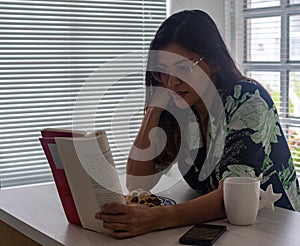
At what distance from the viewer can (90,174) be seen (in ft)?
3.92

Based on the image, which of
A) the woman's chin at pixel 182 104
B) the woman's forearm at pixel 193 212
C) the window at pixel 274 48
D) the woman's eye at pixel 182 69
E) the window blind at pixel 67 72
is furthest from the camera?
the window at pixel 274 48

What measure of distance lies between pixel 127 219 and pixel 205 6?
2080 millimetres

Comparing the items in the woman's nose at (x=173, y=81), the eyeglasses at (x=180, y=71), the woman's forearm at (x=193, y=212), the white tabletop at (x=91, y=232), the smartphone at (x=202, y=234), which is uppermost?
the eyeglasses at (x=180, y=71)

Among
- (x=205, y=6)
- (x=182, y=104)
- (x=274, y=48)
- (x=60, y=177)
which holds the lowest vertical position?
(x=60, y=177)

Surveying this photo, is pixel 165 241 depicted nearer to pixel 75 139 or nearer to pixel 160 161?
pixel 75 139

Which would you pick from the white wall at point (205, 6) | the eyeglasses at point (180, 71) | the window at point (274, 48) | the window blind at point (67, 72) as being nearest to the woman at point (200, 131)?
the eyeglasses at point (180, 71)

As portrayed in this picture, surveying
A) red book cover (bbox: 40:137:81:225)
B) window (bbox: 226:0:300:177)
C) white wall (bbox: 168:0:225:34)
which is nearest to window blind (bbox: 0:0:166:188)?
white wall (bbox: 168:0:225:34)

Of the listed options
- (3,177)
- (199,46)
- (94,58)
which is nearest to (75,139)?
(199,46)

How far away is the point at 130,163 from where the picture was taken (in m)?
1.81

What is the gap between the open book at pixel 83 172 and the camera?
3.86ft

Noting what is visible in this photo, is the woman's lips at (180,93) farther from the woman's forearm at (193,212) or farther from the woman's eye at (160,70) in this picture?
the woman's forearm at (193,212)

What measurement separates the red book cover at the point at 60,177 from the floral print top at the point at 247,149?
1.29ft

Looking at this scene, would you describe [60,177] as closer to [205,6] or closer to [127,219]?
[127,219]

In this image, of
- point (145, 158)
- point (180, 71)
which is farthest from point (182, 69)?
point (145, 158)
